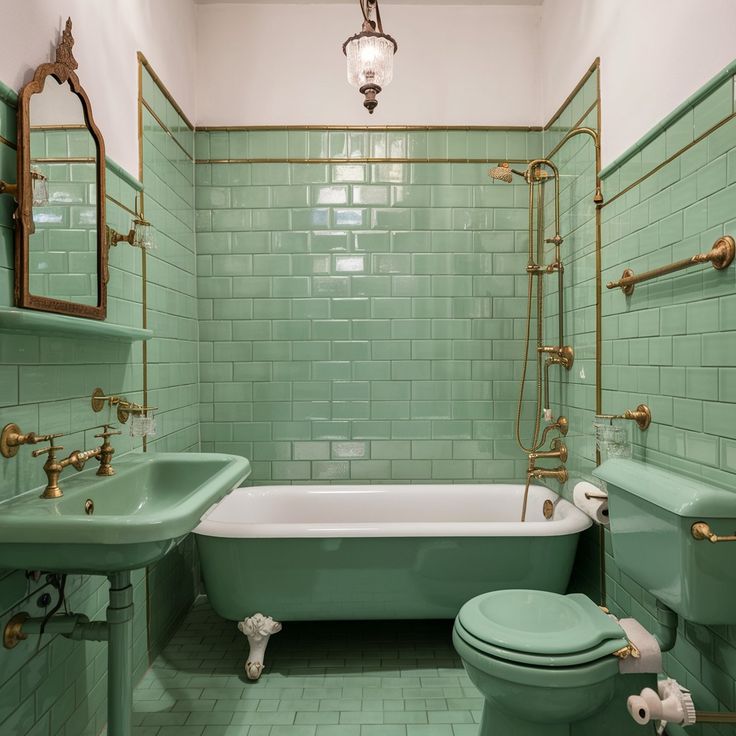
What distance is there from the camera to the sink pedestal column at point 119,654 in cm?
152

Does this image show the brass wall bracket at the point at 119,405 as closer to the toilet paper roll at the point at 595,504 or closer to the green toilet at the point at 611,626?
the green toilet at the point at 611,626

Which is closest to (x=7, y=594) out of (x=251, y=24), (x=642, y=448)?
(x=642, y=448)

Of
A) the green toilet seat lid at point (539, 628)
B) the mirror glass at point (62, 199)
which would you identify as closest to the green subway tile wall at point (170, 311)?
the mirror glass at point (62, 199)

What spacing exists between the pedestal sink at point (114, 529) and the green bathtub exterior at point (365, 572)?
1.50 feet

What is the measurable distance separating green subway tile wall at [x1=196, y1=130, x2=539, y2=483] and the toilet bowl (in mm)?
1516

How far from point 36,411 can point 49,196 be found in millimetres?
627

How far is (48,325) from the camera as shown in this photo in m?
1.45

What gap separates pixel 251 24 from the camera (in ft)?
10.4

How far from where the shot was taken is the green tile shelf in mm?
1354

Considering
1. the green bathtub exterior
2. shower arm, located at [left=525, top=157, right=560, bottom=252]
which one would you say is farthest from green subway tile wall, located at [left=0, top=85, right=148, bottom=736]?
shower arm, located at [left=525, top=157, right=560, bottom=252]

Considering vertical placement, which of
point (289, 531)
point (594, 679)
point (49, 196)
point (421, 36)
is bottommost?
point (594, 679)

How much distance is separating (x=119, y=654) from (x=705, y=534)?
5.13 feet

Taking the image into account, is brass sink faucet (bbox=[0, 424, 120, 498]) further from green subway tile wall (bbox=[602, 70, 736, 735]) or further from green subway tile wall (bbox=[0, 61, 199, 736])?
green subway tile wall (bbox=[602, 70, 736, 735])

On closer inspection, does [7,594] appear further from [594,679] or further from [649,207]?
[649,207]
